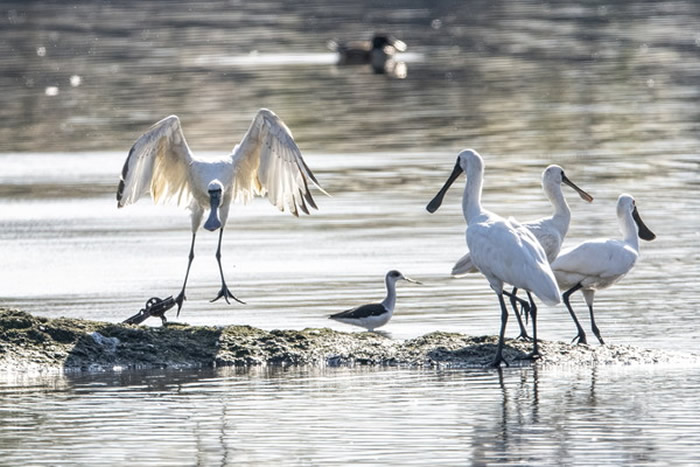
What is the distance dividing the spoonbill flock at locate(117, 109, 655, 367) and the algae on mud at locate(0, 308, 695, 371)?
0.35 meters

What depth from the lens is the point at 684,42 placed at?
51.5 metres

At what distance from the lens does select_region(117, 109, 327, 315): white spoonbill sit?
1534 cm

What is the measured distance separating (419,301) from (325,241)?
12.3 ft

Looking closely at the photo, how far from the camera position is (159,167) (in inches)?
635

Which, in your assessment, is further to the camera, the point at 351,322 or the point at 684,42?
the point at 684,42

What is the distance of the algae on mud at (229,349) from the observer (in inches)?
486

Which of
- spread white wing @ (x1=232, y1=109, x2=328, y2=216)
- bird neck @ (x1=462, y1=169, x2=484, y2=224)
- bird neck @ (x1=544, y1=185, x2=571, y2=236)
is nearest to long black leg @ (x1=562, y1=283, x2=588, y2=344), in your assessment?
bird neck @ (x1=544, y1=185, x2=571, y2=236)

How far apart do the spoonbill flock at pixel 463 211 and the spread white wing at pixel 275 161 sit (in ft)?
0.03

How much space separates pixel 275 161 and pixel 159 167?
121 cm

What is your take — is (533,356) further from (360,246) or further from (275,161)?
(360,246)

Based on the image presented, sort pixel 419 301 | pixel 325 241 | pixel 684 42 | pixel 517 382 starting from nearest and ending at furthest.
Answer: pixel 517 382 < pixel 419 301 < pixel 325 241 < pixel 684 42

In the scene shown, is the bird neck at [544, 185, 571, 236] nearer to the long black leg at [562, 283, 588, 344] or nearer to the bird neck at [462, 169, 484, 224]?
the long black leg at [562, 283, 588, 344]

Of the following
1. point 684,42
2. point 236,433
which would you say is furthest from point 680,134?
point 684,42

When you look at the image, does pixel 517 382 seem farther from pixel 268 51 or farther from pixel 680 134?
pixel 268 51
